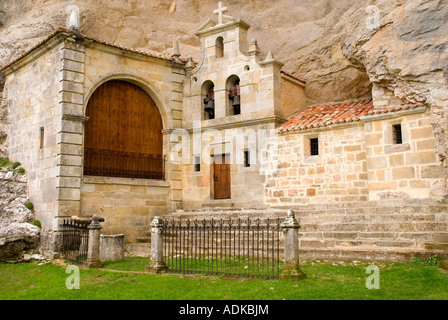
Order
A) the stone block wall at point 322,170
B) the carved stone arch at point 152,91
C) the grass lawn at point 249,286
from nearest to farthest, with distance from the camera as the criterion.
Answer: the grass lawn at point 249,286 < the stone block wall at point 322,170 < the carved stone arch at point 152,91

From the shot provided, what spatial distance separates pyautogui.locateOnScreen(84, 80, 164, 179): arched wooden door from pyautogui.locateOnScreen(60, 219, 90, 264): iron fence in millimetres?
2068

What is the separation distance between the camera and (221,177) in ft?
52.8

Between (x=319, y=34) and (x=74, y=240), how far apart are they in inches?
493

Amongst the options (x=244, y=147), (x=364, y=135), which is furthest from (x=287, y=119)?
(x=364, y=135)

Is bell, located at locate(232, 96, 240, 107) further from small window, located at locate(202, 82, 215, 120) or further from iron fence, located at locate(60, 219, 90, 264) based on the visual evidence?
iron fence, located at locate(60, 219, 90, 264)

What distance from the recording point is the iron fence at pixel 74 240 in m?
12.2

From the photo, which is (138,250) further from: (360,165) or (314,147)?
(360,165)

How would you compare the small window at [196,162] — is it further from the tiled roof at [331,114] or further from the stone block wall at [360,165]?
the tiled roof at [331,114]

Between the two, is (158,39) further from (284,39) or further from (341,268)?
(341,268)

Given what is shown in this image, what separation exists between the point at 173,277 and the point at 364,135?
7117mm

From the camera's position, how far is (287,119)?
51.8 ft

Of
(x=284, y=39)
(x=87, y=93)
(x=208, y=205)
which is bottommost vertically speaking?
(x=208, y=205)

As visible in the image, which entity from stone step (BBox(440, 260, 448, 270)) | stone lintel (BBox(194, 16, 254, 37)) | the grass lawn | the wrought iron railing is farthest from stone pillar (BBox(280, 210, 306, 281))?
stone lintel (BBox(194, 16, 254, 37))

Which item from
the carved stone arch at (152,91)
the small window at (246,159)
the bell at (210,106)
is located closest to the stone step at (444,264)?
the small window at (246,159)
